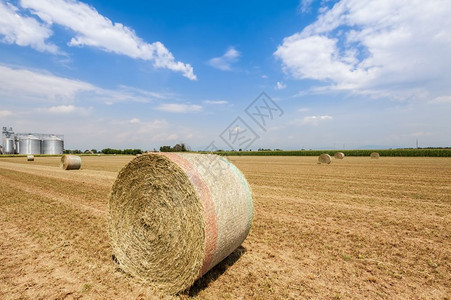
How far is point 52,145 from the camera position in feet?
287

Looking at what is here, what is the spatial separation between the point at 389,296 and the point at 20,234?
7.72m

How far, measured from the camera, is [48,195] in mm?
9922

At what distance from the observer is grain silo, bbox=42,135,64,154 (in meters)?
86.1

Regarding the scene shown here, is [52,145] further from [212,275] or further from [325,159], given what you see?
[212,275]

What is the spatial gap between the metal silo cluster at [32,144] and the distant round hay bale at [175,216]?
102458 millimetres

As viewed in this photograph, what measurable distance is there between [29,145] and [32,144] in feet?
2.97

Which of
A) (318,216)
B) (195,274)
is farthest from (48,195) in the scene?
(318,216)

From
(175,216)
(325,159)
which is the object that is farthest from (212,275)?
(325,159)

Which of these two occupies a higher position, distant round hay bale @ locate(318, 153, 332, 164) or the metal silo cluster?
the metal silo cluster

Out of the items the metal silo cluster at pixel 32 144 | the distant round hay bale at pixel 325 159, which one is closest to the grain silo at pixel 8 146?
the metal silo cluster at pixel 32 144

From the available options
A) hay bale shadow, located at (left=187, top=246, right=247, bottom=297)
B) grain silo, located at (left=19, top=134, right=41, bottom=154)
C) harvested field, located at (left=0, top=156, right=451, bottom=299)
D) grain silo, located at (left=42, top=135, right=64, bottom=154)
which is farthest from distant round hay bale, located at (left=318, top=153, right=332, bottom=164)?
grain silo, located at (left=19, top=134, right=41, bottom=154)

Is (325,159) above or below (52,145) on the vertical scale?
below

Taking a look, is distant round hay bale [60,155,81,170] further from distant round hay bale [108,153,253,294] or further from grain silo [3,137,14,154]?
grain silo [3,137,14,154]

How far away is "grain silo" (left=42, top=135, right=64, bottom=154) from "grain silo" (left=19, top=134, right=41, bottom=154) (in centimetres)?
177
